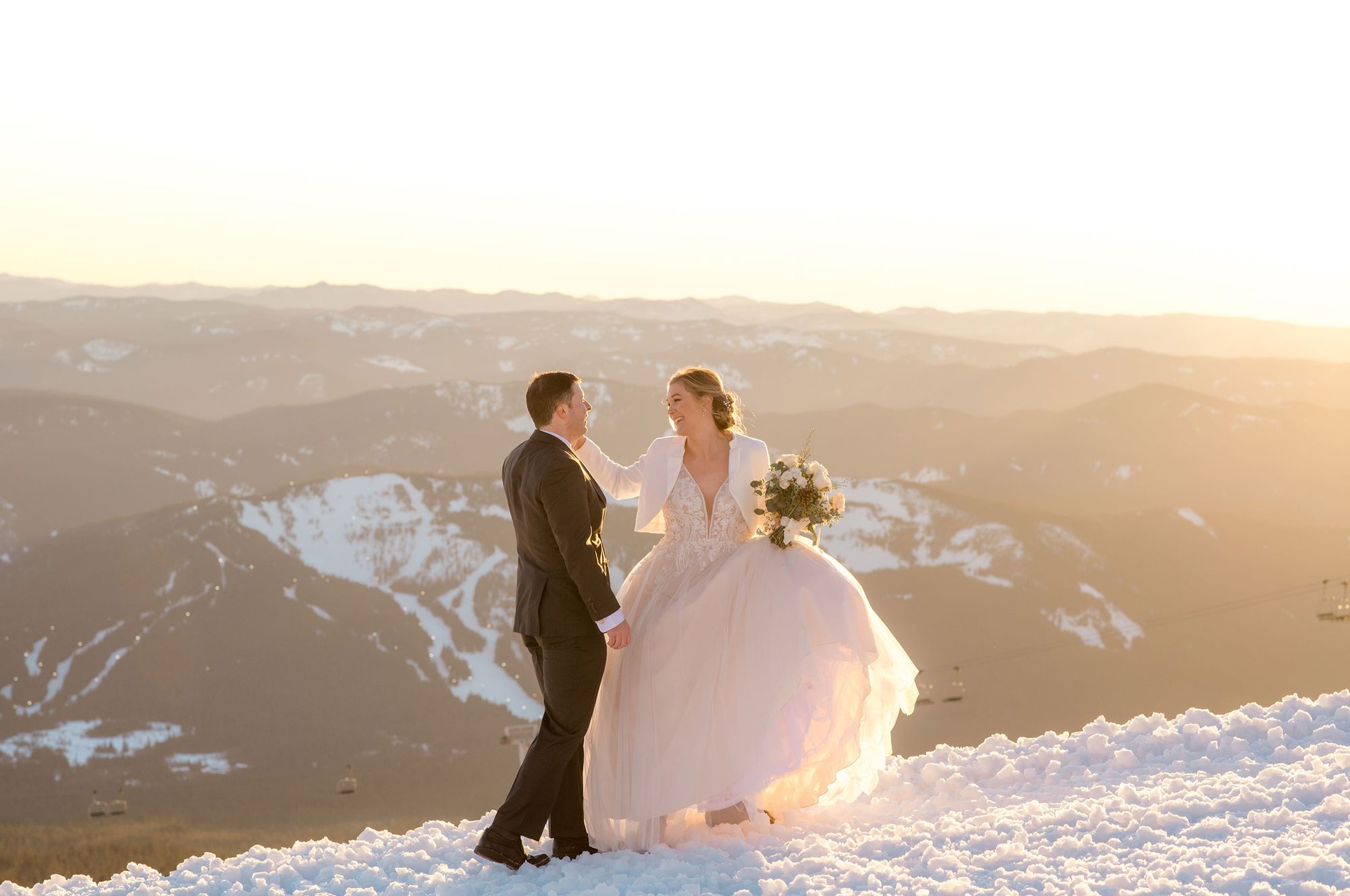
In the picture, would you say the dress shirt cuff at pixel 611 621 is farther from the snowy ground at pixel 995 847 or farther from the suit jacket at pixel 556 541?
the snowy ground at pixel 995 847

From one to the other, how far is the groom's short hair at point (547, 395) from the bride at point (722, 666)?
0.56 meters

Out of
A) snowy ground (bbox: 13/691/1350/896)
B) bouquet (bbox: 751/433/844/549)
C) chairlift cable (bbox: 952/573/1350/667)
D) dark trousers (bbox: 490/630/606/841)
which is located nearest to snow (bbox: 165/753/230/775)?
chairlift cable (bbox: 952/573/1350/667)

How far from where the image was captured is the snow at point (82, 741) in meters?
Result: 113

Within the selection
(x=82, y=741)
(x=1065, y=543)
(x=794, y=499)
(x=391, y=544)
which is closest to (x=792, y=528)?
(x=794, y=499)

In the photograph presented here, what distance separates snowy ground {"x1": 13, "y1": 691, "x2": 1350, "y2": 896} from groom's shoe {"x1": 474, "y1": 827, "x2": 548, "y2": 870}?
3.1 inches

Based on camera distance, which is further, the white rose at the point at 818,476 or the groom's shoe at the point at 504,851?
the white rose at the point at 818,476

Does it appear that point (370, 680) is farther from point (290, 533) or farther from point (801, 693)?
point (801, 693)

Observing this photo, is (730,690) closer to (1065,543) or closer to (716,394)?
(716,394)

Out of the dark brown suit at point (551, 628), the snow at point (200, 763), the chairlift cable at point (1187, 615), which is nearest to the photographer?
the dark brown suit at point (551, 628)

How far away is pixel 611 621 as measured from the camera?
6125 millimetres

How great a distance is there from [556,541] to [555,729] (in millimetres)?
968

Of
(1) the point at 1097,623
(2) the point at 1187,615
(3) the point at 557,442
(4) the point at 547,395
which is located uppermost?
(4) the point at 547,395

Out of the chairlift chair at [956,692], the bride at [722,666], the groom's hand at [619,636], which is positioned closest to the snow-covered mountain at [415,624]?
the chairlift chair at [956,692]

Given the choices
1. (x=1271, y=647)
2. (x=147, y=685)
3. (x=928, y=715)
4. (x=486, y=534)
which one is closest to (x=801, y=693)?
(x=928, y=715)
